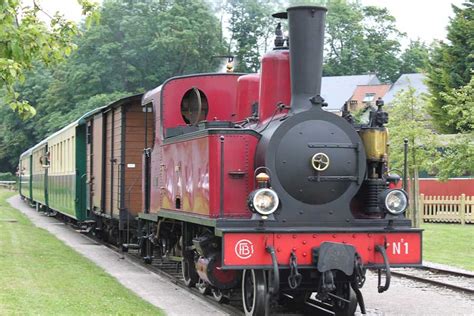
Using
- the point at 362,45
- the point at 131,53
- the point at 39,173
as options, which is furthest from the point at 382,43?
the point at 39,173

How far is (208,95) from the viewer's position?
11.3m

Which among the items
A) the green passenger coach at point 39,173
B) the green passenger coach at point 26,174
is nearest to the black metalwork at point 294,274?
the green passenger coach at point 39,173

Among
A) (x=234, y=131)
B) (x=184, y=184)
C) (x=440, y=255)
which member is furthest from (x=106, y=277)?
(x=440, y=255)

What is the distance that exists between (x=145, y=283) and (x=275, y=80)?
449 centimetres

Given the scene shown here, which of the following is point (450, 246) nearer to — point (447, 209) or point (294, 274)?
point (447, 209)

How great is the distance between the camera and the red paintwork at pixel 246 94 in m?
10.4

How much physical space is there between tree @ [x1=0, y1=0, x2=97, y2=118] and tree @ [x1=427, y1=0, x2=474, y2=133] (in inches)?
1121

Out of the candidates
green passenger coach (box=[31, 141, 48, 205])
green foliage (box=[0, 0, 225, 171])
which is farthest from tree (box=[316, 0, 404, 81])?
green passenger coach (box=[31, 141, 48, 205])

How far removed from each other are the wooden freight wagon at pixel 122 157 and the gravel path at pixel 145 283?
2.68ft

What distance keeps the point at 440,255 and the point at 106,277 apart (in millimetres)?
8422

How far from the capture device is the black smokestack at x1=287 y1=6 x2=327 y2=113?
857cm

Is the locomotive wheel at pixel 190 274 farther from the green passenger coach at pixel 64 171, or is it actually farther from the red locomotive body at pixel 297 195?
the green passenger coach at pixel 64 171

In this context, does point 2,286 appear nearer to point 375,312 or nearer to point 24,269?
point 24,269

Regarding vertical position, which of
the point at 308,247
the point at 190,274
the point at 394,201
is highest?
the point at 394,201
